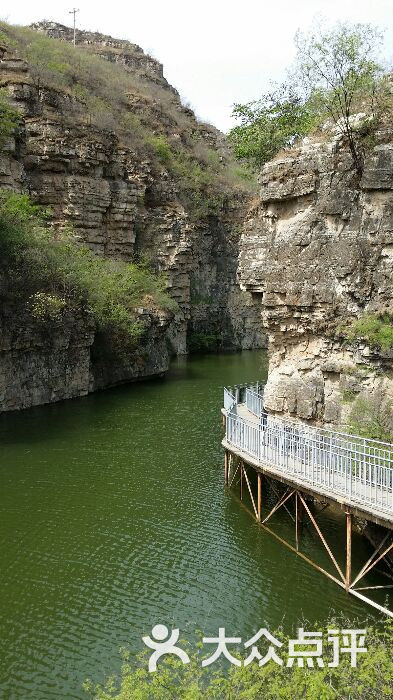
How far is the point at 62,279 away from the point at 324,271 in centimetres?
1977

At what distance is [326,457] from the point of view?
1414 cm

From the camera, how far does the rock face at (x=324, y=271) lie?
1575 cm

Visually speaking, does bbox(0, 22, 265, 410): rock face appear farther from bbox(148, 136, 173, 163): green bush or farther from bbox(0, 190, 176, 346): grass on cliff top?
bbox(148, 136, 173, 163): green bush

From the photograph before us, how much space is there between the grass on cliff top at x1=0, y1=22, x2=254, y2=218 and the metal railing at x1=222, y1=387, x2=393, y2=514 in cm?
3042

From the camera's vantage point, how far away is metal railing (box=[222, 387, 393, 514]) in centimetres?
1261

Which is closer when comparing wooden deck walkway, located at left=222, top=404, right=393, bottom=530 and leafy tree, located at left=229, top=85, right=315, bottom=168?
wooden deck walkway, located at left=222, top=404, right=393, bottom=530

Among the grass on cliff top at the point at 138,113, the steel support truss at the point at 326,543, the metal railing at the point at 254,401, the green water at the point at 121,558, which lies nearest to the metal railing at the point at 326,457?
the steel support truss at the point at 326,543

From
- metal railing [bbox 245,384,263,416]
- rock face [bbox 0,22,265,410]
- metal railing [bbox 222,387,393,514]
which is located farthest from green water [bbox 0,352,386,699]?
rock face [bbox 0,22,265,410]

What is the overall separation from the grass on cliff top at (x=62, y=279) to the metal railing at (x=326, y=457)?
662 inches

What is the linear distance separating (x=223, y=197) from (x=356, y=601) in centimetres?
5190

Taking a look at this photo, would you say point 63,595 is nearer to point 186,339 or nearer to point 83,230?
point 83,230

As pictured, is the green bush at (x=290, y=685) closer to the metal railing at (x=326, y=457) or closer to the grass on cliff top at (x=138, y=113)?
the metal railing at (x=326, y=457)

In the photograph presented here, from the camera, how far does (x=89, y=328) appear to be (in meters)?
35.0

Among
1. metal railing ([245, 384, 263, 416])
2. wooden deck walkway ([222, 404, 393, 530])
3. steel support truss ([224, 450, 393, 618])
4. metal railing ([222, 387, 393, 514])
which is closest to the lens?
wooden deck walkway ([222, 404, 393, 530])
